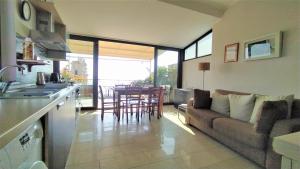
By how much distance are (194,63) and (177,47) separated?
3.37 ft

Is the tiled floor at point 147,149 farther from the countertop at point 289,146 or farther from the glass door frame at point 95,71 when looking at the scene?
the countertop at point 289,146

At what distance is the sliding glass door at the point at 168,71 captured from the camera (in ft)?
19.9

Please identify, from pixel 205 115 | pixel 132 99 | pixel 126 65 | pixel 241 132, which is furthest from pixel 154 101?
pixel 126 65

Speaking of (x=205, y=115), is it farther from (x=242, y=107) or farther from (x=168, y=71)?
(x=168, y=71)

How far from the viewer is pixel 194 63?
5.48 metres

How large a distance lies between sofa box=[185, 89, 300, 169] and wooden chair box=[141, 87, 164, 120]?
1416 millimetres

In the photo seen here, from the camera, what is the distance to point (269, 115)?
6.65 ft

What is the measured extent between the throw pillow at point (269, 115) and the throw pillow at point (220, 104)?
1.07 metres

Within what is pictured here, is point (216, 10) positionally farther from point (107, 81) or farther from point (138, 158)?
point (107, 81)

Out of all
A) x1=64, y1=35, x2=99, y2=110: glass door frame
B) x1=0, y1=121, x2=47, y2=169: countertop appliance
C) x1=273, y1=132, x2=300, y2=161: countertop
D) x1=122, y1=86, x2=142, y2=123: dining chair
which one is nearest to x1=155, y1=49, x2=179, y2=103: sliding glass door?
x1=122, y1=86, x2=142, y2=123: dining chair

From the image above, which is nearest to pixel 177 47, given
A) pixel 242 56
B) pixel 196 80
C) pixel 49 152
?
pixel 196 80

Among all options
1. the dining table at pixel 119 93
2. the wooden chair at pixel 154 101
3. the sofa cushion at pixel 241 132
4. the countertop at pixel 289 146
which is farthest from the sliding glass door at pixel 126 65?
the countertop at pixel 289 146

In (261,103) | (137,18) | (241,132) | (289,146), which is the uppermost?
(137,18)

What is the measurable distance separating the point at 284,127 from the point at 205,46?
11.7 ft
